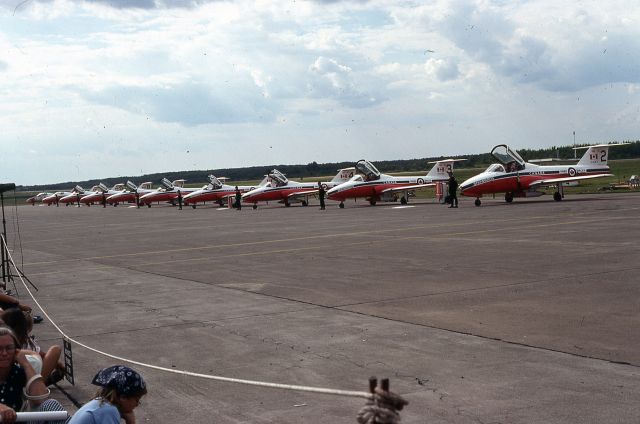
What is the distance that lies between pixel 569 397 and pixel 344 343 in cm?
330

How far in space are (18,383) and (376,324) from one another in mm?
5902

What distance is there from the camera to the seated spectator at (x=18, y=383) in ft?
16.5

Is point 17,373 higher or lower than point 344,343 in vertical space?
higher

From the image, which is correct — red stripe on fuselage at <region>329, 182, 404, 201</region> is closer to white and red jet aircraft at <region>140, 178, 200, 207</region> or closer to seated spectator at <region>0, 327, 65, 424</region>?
white and red jet aircraft at <region>140, 178, 200, 207</region>

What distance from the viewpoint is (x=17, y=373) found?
5215mm

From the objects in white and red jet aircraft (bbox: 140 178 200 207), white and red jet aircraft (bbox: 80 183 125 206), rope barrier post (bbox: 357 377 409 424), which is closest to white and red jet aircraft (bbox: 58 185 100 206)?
white and red jet aircraft (bbox: 80 183 125 206)

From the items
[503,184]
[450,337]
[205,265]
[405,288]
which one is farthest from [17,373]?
[503,184]

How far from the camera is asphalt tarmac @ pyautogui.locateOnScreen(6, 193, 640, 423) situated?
6840mm

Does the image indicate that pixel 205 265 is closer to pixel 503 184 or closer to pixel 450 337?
pixel 450 337

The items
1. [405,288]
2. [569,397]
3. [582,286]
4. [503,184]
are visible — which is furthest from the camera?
[503,184]

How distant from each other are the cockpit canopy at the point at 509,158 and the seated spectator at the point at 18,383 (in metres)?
38.3

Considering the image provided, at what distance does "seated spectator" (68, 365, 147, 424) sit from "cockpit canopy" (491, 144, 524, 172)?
38.8 m

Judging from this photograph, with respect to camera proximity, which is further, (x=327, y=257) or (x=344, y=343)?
(x=327, y=257)

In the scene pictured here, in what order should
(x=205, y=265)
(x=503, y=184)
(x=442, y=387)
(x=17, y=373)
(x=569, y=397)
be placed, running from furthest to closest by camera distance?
(x=503, y=184), (x=205, y=265), (x=442, y=387), (x=569, y=397), (x=17, y=373)
